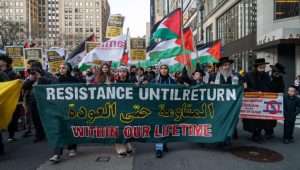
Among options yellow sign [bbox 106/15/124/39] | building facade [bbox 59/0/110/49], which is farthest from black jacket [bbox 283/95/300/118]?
building facade [bbox 59/0/110/49]

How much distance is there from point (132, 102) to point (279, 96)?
3.35 m

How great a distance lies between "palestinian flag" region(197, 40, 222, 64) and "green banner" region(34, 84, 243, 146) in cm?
977

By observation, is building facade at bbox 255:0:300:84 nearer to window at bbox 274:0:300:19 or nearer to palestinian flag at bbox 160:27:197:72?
window at bbox 274:0:300:19

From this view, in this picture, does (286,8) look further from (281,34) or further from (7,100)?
(7,100)

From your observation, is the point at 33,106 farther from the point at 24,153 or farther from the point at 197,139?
the point at 197,139

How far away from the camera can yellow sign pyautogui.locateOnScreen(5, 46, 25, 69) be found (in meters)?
15.3

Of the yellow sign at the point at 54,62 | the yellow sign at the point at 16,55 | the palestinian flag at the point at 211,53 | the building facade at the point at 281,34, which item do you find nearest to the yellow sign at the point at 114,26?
the yellow sign at the point at 54,62

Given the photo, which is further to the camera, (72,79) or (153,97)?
(72,79)

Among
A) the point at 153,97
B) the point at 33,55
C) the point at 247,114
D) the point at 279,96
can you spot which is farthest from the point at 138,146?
the point at 33,55

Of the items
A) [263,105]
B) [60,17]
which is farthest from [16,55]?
[60,17]

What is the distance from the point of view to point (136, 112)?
22.6 feet

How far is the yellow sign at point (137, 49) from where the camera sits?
1794 centimetres

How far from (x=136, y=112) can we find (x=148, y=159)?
909 mm

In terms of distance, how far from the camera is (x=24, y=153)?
7.34 metres
